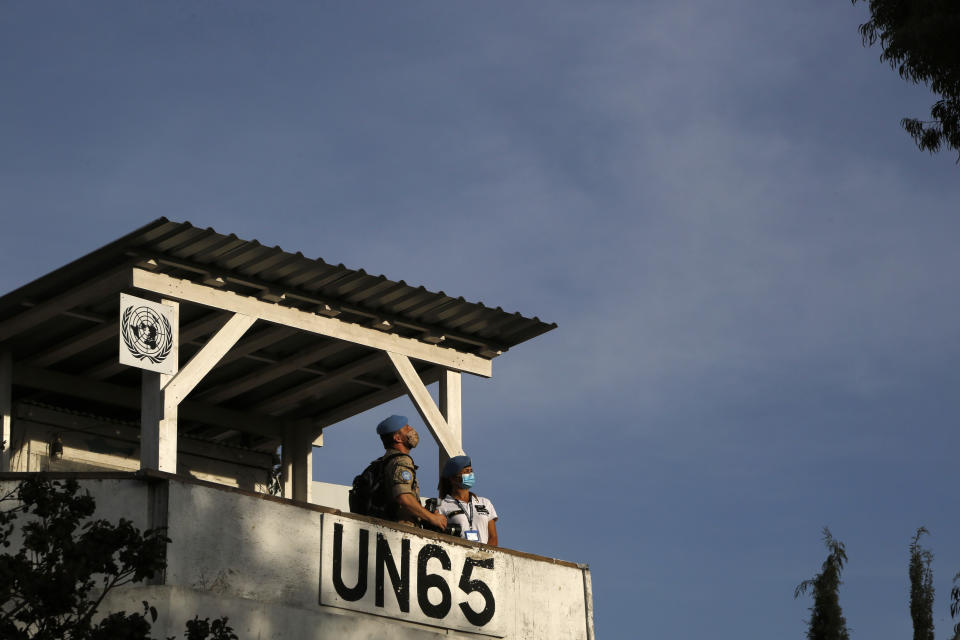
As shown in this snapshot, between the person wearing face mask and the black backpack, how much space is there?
2.20 feet

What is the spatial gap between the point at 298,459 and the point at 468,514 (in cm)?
442

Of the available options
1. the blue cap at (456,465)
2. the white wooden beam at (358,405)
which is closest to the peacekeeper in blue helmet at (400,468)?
the blue cap at (456,465)

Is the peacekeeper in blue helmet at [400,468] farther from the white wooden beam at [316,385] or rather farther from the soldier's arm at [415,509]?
the white wooden beam at [316,385]

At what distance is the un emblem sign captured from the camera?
13.3 m

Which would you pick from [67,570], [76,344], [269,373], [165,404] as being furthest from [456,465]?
[67,570]

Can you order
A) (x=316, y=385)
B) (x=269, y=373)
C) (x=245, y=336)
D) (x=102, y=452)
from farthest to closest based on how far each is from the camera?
1. (x=316, y=385)
2. (x=102, y=452)
3. (x=269, y=373)
4. (x=245, y=336)

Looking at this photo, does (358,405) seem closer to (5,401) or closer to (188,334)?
(188,334)

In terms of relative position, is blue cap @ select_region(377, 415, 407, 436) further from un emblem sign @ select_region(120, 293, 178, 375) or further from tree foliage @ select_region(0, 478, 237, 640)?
tree foliage @ select_region(0, 478, 237, 640)

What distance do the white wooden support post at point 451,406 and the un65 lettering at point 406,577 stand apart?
1.82m

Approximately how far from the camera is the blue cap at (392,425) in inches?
533

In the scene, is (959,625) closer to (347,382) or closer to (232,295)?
(347,382)

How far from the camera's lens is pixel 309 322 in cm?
1491

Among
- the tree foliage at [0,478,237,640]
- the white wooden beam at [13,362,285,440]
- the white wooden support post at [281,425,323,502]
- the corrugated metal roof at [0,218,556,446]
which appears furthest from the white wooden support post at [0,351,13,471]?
the tree foliage at [0,478,237,640]

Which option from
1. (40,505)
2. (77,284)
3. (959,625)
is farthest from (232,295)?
(959,625)
